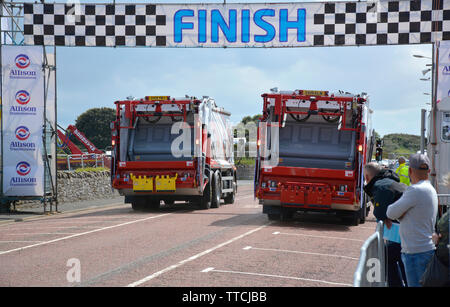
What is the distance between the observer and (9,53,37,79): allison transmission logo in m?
18.2

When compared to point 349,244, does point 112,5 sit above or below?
above

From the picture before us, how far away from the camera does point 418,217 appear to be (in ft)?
18.3

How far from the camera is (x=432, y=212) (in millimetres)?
5602

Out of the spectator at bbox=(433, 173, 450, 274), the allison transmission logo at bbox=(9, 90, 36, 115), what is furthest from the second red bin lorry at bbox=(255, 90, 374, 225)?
the spectator at bbox=(433, 173, 450, 274)

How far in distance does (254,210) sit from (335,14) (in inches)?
269

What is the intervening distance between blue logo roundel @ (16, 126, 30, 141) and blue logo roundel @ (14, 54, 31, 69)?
1.91 meters

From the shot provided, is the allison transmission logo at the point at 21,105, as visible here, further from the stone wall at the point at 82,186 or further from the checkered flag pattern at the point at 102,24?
the stone wall at the point at 82,186

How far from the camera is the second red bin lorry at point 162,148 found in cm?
1767

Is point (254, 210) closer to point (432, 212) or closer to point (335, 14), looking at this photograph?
point (335, 14)

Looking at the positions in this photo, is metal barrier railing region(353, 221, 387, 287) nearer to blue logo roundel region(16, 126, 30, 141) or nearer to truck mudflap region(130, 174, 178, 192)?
truck mudflap region(130, 174, 178, 192)

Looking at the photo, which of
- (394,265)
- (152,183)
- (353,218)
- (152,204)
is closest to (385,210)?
(394,265)

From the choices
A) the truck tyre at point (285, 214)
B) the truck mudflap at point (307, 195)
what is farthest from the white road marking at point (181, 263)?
the truck tyre at point (285, 214)

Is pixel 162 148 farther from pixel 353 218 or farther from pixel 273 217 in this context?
pixel 353 218
